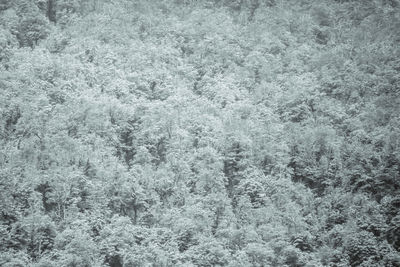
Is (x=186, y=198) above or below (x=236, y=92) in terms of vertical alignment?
below

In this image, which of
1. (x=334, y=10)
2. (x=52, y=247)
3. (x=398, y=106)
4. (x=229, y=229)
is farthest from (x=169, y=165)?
(x=334, y=10)

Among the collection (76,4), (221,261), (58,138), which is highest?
Result: (76,4)

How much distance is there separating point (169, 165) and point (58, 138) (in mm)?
7311

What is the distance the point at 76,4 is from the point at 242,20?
59.1 feet

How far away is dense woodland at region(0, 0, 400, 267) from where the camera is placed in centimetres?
2544

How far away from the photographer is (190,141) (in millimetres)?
32594

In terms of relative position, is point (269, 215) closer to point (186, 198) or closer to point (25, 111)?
point (186, 198)

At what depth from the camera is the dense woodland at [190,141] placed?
25438 millimetres

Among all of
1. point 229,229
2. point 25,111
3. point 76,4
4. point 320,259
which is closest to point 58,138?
point 25,111

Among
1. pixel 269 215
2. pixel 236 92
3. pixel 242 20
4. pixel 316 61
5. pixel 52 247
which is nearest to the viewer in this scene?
pixel 52 247

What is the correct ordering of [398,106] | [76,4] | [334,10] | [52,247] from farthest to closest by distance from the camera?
1. [334,10]
2. [76,4]
3. [398,106]
4. [52,247]

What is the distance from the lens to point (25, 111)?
29891 millimetres

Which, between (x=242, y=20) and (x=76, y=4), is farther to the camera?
(x=242, y=20)

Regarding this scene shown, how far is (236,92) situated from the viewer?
38219mm
